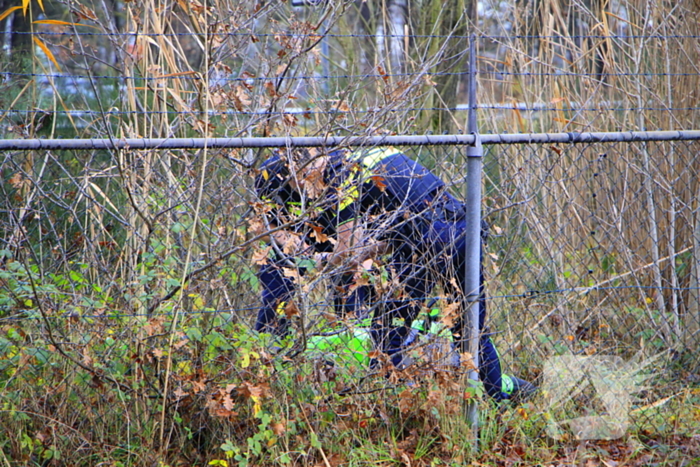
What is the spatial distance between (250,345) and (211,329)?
18 cm

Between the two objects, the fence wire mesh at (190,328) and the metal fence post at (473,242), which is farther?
the metal fence post at (473,242)

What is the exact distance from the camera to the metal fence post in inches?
98.7

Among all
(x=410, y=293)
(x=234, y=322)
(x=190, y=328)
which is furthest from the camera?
(x=410, y=293)

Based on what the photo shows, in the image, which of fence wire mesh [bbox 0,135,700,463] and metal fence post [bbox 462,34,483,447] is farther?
metal fence post [bbox 462,34,483,447]

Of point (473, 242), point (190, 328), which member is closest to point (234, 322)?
point (190, 328)

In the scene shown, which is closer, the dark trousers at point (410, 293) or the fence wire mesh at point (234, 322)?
the fence wire mesh at point (234, 322)

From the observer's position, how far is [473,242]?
2574mm

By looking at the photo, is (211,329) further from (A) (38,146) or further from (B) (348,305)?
(A) (38,146)

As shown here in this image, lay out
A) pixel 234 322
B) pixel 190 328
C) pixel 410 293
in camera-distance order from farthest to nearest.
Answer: pixel 410 293
pixel 234 322
pixel 190 328

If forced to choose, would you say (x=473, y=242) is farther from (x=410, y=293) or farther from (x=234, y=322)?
(x=234, y=322)

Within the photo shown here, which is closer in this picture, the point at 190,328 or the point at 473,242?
the point at 190,328

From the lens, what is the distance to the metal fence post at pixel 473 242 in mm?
2508

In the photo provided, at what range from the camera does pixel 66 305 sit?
7.64 ft

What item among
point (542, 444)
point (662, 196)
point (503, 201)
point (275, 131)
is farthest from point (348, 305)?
point (662, 196)
